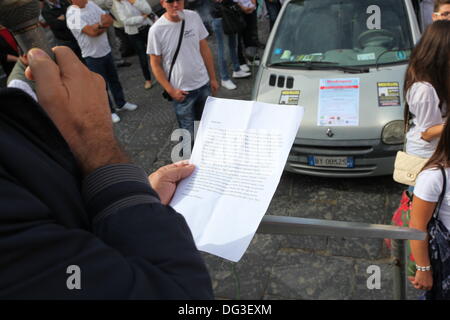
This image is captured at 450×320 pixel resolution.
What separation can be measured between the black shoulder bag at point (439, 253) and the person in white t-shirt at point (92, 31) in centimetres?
467

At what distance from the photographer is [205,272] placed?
2.51ft

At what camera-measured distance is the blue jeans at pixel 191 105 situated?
4.25m

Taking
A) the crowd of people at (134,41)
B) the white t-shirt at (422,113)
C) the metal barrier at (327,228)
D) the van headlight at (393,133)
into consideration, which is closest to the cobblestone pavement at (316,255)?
the van headlight at (393,133)

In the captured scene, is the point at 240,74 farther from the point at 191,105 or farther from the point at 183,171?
the point at 183,171

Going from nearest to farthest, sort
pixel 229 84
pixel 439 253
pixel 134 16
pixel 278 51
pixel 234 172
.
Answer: pixel 234 172, pixel 439 253, pixel 278 51, pixel 134 16, pixel 229 84

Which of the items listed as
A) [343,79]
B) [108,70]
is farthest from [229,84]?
[343,79]

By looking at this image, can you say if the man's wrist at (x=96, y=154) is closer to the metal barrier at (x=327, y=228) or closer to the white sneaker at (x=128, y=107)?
the metal barrier at (x=327, y=228)

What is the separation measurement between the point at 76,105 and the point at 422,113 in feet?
7.75

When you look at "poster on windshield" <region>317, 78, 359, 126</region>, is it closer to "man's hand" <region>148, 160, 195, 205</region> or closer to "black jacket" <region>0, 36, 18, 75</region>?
"man's hand" <region>148, 160, 195, 205</region>

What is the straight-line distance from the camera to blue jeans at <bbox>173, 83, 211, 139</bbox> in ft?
13.9

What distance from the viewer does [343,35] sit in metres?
4.25

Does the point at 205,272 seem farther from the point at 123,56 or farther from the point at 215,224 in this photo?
the point at 123,56

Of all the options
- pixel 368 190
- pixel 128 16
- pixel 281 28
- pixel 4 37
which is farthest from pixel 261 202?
pixel 128 16
